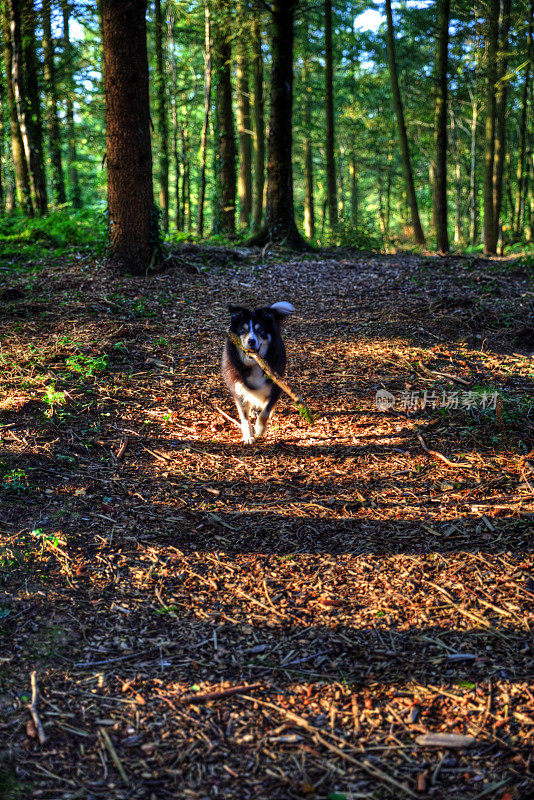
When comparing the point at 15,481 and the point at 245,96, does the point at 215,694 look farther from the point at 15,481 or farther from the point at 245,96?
the point at 245,96

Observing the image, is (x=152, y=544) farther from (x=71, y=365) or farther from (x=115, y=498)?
(x=71, y=365)

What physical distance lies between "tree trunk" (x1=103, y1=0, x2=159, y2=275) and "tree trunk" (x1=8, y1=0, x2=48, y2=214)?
180 inches

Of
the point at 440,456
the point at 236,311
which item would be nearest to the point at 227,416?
the point at 236,311

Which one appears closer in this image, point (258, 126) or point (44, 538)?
point (44, 538)

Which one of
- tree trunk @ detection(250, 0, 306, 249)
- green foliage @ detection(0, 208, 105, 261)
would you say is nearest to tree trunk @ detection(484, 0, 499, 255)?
tree trunk @ detection(250, 0, 306, 249)

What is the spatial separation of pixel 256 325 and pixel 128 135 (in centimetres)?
531

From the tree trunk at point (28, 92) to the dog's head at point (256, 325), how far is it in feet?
32.5

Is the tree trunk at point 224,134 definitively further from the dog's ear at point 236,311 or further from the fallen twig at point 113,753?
the fallen twig at point 113,753

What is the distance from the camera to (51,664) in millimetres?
2746

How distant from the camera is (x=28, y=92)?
46.8 feet

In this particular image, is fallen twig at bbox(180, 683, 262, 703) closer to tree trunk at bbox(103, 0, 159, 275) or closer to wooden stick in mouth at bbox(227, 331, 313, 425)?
wooden stick in mouth at bbox(227, 331, 313, 425)

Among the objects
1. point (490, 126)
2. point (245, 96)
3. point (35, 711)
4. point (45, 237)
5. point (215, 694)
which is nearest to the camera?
point (35, 711)

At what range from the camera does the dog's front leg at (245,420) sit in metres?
5.46

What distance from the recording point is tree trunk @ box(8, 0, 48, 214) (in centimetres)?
1204
